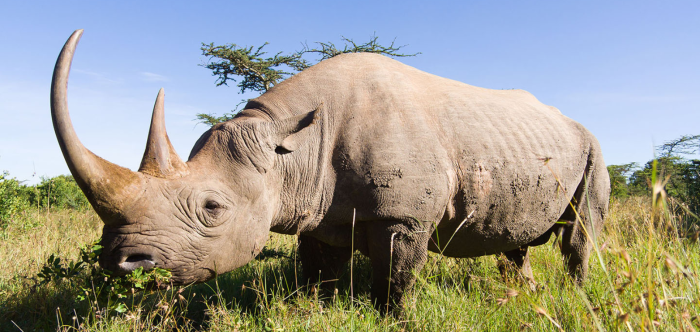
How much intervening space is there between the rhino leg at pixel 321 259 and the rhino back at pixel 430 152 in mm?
576

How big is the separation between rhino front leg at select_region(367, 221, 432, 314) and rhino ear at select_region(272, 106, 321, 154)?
0.85 metres

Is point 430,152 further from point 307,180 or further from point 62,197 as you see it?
point 62,197

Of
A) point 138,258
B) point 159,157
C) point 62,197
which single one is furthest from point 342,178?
point 62,197

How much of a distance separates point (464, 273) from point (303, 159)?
7.68 feet

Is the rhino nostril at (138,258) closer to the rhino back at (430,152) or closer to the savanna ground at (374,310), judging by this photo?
the savanna ground at (374,310)

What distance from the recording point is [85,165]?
2.47 meters

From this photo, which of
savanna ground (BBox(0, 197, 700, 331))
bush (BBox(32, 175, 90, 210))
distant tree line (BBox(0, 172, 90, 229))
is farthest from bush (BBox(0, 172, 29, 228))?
bush (BBox(32, 175, 90, 210))

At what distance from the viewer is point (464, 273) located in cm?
478

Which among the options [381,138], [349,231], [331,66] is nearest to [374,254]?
[349,231]

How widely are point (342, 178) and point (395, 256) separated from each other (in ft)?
2.24

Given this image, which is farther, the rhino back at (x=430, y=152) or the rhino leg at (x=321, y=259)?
the rhino leg at (x=321, y=259)

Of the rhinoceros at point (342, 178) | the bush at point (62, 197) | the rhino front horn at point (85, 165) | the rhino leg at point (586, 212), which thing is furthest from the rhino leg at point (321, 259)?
the bush at point (62, 197)

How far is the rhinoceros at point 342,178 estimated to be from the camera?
2.71 m

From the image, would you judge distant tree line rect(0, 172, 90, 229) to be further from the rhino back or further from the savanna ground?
the rhino back
